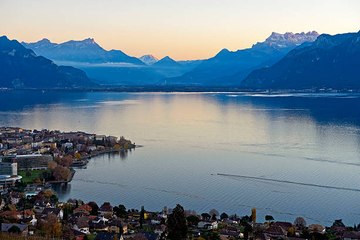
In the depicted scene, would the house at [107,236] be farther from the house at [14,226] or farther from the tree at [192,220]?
the tree at [192,220]

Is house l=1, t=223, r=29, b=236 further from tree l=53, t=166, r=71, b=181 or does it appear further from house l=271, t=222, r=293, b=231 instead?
tree l=53, t=166, r=71, b=181

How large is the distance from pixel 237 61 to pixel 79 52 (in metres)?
38.3

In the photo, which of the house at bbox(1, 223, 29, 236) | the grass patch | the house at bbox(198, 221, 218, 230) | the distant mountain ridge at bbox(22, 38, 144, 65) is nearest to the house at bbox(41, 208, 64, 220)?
the house at bbox(1, 223, 29, 236)

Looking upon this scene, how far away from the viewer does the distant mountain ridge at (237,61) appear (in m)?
63.5

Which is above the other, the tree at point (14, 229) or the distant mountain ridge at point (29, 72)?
the distant mountain ridge at point (29, 72)

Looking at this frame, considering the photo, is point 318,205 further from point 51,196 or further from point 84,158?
point 84,158

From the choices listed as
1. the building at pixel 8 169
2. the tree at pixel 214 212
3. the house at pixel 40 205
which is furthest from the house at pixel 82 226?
the building at pixel 8 169

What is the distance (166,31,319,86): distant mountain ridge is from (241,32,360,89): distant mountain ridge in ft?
47.2

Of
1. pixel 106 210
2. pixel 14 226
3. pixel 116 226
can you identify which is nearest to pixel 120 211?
pixel 106 210

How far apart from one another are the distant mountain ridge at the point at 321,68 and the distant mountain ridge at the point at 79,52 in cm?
5374

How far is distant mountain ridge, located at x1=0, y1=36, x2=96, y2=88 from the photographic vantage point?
4884 cm

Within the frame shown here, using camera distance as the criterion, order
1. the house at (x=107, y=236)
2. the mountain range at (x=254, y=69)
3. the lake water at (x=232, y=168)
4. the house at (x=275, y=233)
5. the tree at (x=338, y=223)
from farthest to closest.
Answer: the mountain range at (x=254, y=69) → the lake water at (x=232, y=168) → the tree at (x=338, y=223) → the house at (x=275, y=233) → the house at (x=107, y=236)

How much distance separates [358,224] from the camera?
21.2 feet

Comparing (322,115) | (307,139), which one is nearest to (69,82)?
(322,115)
